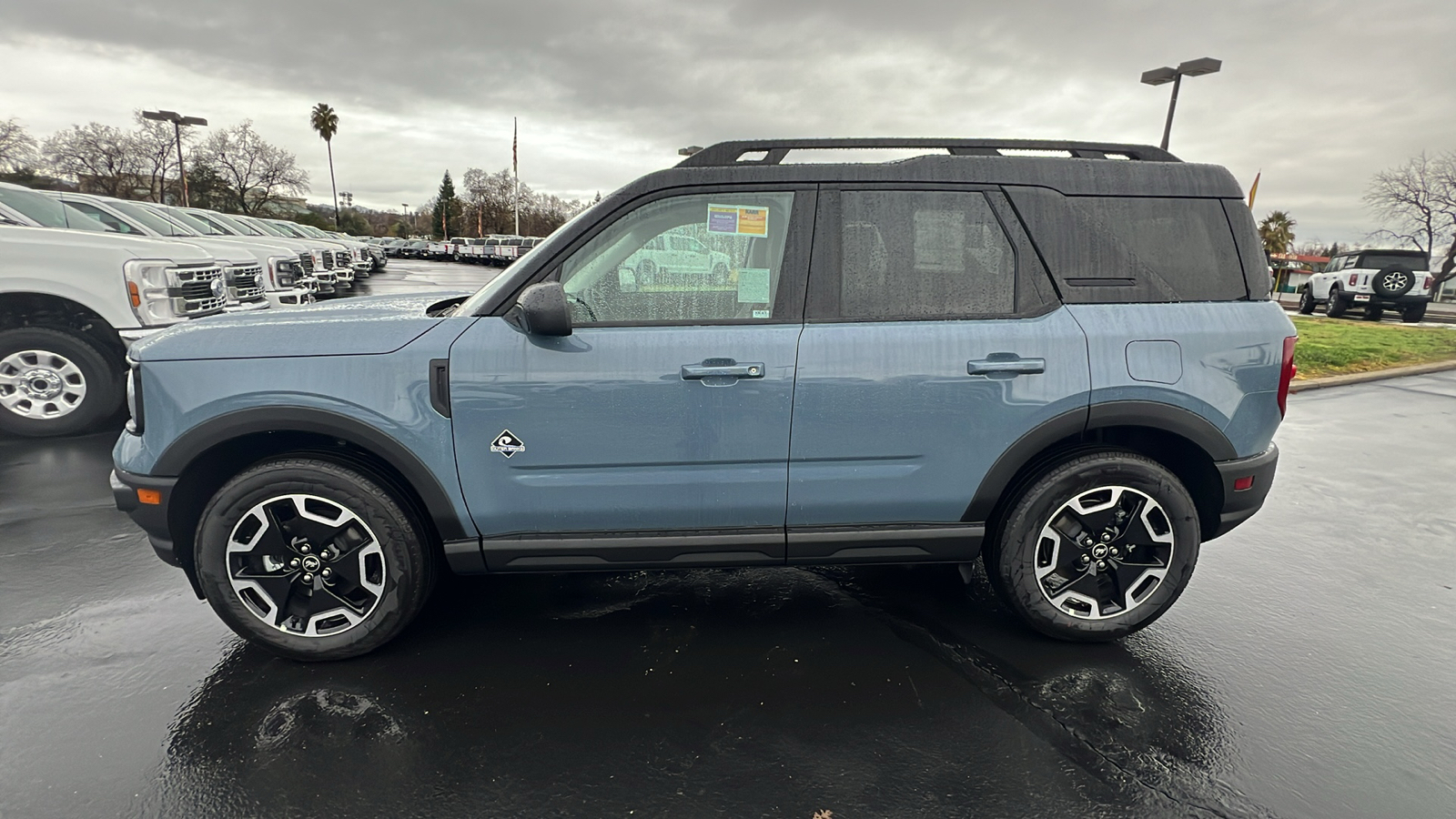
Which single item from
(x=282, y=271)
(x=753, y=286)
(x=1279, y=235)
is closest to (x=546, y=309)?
(x=753, y=286)

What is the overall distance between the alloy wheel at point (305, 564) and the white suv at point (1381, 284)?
25050mm

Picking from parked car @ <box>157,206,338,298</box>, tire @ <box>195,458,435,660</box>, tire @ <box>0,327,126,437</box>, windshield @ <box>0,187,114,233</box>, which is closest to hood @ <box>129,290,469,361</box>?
tire @ <box>195,458,435,660</box>

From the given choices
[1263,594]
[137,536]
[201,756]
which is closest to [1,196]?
[137,536]

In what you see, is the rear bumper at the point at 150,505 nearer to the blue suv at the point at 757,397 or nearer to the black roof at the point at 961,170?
the blue suv at the point at 757,397

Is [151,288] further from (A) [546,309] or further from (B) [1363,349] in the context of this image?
(B) [1363,349]

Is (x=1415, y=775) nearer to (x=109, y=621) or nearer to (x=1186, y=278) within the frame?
(x=1186, y=278)

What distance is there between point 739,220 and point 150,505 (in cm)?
245

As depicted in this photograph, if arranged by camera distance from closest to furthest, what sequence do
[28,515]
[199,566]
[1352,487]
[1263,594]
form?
[199,566] < [1263,594] < [28,515] < [1352,487]

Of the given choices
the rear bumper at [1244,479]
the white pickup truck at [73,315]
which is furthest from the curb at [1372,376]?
the white pickup truck at [73,315]

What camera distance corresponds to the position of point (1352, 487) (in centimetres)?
529

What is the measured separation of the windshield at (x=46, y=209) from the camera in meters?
6.66

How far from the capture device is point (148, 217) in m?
9.47

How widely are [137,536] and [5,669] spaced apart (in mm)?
1366

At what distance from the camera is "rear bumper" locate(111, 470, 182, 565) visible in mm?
2726
